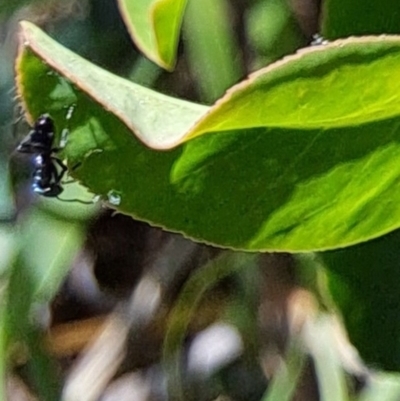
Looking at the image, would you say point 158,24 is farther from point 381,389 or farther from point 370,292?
point 381,389

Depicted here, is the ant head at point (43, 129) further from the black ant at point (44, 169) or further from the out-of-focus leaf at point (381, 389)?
the out-of-focus leaf at point (381, 389)

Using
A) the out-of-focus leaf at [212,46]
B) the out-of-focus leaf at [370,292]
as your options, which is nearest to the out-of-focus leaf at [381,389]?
the out-of-focus leaf at [370,292]

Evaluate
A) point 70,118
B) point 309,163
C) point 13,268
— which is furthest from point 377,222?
point 13,268

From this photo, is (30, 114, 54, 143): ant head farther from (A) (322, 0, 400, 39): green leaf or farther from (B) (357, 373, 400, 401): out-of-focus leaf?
(B) (357, 373, 400, 401): out-of-focus leaf

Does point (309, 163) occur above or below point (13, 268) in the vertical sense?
above

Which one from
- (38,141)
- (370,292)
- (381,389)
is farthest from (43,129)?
(381,389)

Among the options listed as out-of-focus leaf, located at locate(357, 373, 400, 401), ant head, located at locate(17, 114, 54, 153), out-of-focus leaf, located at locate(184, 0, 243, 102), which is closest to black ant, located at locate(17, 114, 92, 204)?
ant head, located at locate(17, 114, 54, 153)

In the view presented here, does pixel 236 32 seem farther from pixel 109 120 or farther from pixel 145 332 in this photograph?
pixel 109 120
